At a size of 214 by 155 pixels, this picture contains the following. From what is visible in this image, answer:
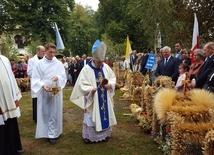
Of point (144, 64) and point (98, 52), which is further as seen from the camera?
point (144, 64)

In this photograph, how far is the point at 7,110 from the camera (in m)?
3.94

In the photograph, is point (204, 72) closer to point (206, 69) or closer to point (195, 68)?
point (206, 69)

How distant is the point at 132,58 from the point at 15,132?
360 inches

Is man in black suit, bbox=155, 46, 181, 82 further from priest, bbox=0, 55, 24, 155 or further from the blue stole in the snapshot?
priest, bbox=0, 55, 24, 155

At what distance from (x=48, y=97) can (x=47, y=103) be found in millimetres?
130

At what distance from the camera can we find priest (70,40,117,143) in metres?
5.01

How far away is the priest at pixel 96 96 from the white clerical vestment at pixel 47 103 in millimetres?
432

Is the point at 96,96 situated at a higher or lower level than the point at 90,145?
higher

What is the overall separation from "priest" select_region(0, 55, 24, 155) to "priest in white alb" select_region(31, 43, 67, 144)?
74 centimetres

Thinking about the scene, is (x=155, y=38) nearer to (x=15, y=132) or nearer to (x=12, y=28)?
(x=15, y=132)

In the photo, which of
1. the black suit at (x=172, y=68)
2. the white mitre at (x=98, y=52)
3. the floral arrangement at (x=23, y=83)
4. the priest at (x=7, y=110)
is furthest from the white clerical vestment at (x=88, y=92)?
the floral arrangement at (x=23, y=83)

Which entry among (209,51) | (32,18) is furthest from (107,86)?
(32,18)

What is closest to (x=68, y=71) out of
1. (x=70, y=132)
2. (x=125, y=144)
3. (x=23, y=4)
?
(x=70, y=132)

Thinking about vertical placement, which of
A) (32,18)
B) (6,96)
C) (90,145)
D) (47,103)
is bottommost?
(90,145)
